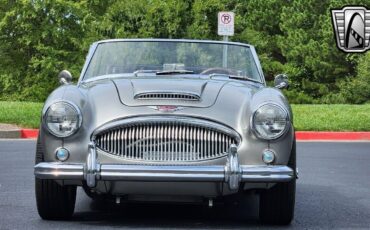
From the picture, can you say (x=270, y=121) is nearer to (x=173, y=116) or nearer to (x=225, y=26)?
(x=173, y=116)

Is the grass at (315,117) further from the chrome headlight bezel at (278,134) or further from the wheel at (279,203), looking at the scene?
the chrome headlight bezel at (278,134)

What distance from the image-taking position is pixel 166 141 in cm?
584

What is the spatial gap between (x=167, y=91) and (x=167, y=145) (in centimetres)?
47

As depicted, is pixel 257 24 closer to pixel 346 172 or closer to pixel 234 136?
pixel 346 172

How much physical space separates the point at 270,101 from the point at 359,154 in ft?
27.1

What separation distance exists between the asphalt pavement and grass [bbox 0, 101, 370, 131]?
7.59 meters

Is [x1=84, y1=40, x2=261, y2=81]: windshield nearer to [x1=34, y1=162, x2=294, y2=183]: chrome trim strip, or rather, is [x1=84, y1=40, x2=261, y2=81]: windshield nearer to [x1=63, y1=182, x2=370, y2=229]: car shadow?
[x1=63, y1=182, x2=370, y2=229]: car shadow

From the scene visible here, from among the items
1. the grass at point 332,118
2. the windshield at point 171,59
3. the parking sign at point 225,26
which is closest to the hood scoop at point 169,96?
the windshield at point 171,59

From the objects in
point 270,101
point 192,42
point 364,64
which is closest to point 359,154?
point 192,42

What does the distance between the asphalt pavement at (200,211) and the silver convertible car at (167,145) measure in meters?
0.27

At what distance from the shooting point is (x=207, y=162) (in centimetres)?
583

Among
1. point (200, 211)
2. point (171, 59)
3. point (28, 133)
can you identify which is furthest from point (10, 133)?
point (200, 211)

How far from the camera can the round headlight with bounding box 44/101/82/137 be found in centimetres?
599

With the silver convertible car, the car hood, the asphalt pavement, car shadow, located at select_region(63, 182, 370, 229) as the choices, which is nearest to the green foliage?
the asphalt pavement
